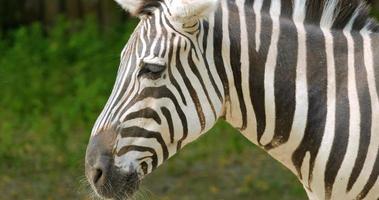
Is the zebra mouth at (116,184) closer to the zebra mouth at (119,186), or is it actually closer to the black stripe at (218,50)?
the zebra mouth at (119,186)

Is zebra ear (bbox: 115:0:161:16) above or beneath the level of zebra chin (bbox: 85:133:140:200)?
above

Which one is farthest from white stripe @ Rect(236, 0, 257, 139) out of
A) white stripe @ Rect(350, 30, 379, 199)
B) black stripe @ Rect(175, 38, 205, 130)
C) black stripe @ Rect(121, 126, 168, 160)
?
white stripe @ Rect(350, 30, 379, 199)

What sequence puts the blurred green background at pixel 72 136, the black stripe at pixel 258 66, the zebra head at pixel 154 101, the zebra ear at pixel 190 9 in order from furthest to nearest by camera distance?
the blurred green background at pixel 72 136
the black stripe at pixel 258 66
the zebra head at pixel 154 101
the zebra ear at pixel 190 9

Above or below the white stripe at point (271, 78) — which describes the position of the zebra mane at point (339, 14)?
above

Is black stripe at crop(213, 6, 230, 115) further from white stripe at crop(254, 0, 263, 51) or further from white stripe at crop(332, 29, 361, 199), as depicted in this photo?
white stripe at crop(332, 29, 361, 199)

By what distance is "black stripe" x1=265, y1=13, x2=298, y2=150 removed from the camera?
434 centimetres

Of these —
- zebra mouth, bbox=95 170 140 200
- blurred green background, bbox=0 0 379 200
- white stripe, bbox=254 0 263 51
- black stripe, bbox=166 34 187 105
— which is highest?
white stripe, bbox=254 0 263 51

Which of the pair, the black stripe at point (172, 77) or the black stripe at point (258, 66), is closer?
the black stripe at point (172, 77)

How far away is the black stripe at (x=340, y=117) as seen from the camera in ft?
14.0

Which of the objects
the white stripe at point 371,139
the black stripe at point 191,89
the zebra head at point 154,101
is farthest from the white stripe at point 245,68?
the white stripe at point 371,139

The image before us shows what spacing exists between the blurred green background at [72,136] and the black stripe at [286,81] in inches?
177

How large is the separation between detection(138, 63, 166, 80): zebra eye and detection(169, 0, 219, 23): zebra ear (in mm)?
237

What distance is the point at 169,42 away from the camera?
167 inches

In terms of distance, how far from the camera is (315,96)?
4.32 meters
